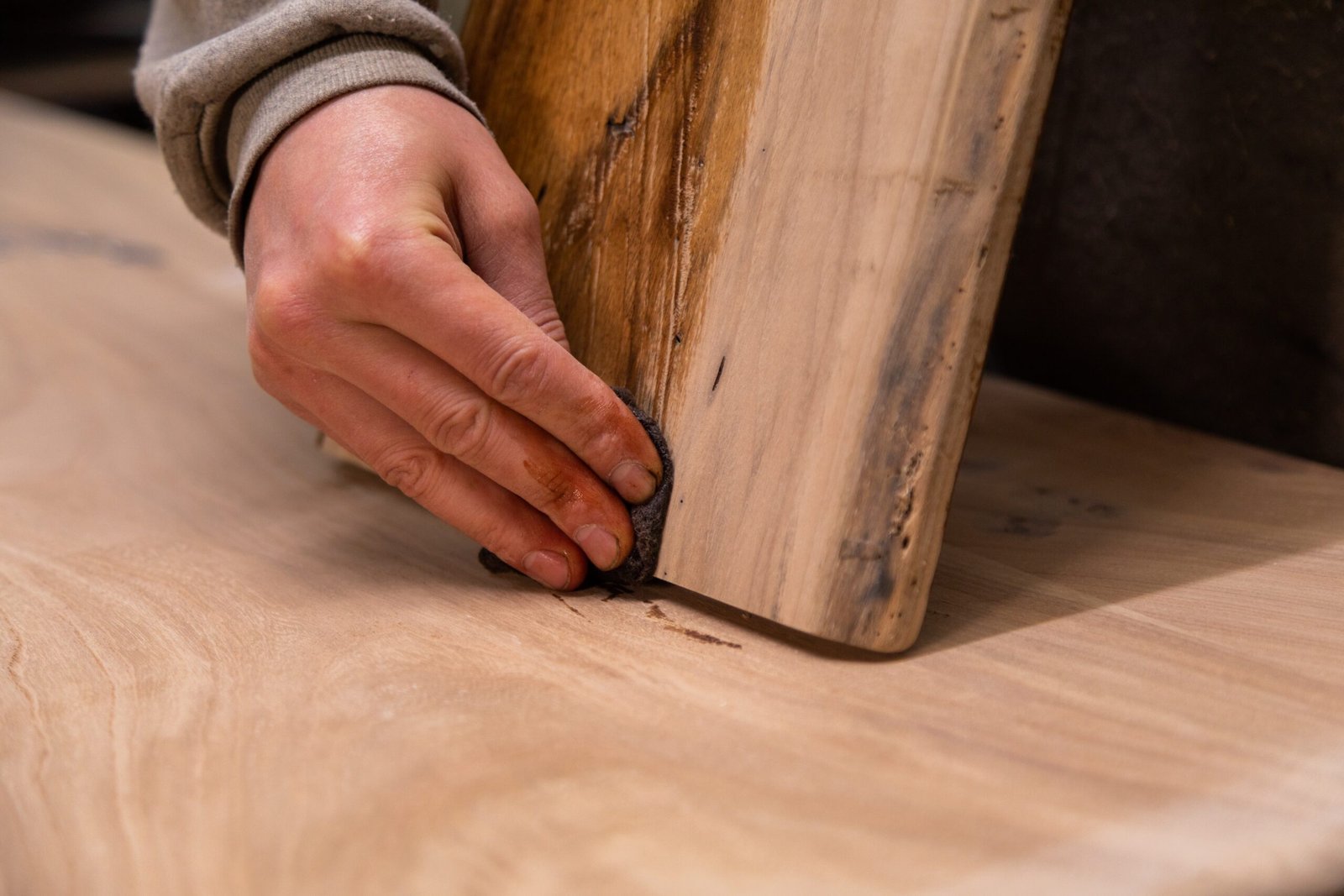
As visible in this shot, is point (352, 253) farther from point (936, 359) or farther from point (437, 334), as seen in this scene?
point (936, 359)

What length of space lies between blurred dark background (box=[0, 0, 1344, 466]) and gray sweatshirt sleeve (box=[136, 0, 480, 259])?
543 millimetres

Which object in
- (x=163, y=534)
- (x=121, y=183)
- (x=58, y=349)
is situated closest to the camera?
(x=163, y=534)

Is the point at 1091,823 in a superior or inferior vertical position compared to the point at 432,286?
inferior

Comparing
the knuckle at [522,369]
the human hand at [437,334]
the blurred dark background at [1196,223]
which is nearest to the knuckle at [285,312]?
the human hand at [437,334]

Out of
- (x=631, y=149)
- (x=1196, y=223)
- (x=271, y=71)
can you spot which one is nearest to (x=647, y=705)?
(x=631, y=149)

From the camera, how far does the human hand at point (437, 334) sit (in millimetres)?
562

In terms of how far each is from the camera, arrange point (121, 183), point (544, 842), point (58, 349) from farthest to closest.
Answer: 1. point (121, 183)
2. point (58, 349)
3. point (544, 842)

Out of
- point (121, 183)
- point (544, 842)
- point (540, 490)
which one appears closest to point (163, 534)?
point (540, 490)

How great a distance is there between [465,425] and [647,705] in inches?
7.5

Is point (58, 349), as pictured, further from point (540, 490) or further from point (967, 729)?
point (967, 729)

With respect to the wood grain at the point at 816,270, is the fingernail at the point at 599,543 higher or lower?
lower

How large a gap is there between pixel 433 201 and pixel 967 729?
384mm

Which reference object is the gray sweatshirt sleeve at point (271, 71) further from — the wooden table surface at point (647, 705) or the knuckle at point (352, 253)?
the wooden table surface at point (647, 705)

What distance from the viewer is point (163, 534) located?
2.37ft
